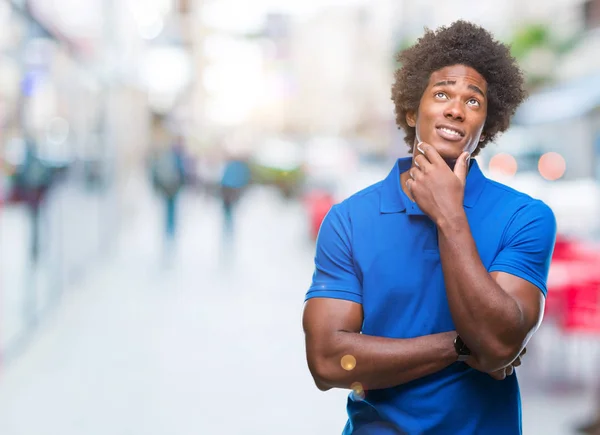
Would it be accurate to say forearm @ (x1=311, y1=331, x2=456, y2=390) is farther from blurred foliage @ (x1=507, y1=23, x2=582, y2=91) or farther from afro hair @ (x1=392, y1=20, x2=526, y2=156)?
blurred foliage @ (x1=507, y1=23, x2=582, y2=91)

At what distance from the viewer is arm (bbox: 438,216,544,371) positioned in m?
1.78

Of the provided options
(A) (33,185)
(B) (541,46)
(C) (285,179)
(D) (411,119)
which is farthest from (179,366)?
(B) (541,46)

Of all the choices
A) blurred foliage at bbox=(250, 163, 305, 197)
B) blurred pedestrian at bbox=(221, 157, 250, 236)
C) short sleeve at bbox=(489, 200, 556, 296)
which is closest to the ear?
short sleeve at bbox=(489, 200, 556, 296)

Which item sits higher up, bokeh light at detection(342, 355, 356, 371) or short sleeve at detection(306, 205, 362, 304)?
short sleeve at detection(306, 205, 362, 304)

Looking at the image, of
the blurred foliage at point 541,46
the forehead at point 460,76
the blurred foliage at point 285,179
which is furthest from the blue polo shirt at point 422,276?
the blurred foliage at point 541,46

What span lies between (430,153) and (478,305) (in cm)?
35

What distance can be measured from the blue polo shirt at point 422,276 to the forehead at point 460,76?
0.22m

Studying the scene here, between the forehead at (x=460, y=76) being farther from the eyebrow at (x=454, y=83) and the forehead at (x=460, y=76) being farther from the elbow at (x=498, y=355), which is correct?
the elbow at (x=498, y=355)

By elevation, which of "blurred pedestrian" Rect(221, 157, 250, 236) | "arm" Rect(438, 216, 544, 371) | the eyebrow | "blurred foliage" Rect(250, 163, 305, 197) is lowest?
"arm" Rect(438, 216, 544, 371)

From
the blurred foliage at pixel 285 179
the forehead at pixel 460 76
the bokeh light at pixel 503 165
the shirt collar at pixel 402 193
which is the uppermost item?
the blurred foliage at pixel 285 179

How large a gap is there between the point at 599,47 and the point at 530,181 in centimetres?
1552

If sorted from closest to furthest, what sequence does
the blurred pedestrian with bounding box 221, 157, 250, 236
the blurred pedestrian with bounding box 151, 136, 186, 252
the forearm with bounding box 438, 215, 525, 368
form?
the forearm with bounding box 438, 215, 525, 368, the blurred pedestrian with bounding box 151, 136, 186, 252, the blurred pedestrian with bounding box 221, 157, 250, 236

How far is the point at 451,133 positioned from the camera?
197cm

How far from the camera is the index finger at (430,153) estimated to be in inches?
75.2
